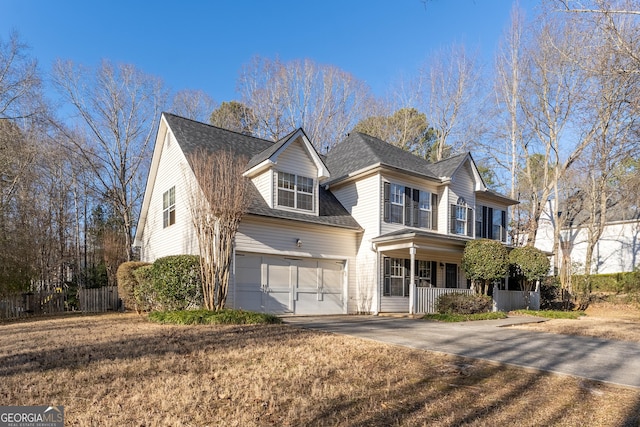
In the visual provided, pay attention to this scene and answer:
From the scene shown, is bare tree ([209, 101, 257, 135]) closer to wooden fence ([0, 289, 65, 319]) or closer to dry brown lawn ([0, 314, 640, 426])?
wooden fence ([0, 289, 65, 319])

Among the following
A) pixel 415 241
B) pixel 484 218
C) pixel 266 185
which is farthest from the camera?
pixel 484 218

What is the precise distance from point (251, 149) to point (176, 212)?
3.83 meters

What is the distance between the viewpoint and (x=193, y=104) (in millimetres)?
30453

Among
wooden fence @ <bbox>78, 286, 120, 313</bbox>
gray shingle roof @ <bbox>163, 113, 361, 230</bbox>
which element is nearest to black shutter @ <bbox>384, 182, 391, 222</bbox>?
gray shingle roof @ <bbox>163, 113, 361, 230</bbox>

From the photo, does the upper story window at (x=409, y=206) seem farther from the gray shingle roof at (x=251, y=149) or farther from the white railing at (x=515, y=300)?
the white railing at (x=515, y=300)

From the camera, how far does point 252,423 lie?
3738 mm

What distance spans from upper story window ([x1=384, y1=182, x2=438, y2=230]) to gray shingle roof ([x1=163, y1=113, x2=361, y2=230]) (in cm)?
152

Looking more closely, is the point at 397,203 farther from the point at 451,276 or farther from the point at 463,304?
the point at 451,276

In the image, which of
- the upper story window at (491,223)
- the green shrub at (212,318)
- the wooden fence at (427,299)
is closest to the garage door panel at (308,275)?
the wooden fence at (427,299)

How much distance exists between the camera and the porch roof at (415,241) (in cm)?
1458

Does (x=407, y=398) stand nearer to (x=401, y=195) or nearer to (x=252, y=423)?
(x=252, y=423)

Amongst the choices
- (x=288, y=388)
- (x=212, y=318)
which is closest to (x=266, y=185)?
(x=212, y=318)

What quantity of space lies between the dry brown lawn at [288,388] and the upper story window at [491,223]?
48.1ft

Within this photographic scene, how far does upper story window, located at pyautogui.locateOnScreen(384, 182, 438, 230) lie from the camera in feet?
53.0
